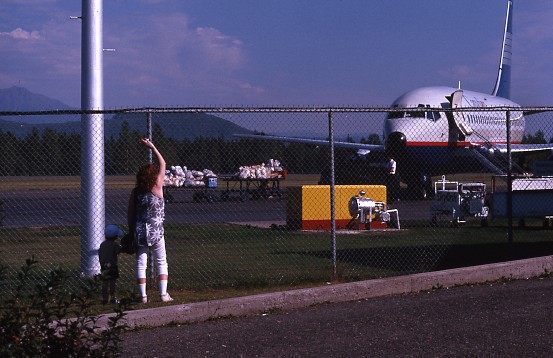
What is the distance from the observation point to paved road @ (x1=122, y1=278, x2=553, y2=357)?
7.12m

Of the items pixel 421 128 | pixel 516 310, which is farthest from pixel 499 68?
pixel 516 310

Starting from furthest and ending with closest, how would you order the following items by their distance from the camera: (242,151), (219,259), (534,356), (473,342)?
(242,151) < (219,259) < (473,342) < (534,356)

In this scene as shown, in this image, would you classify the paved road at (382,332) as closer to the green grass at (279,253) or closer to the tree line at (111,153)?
the green grass at (279,253)

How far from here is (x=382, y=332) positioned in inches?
309

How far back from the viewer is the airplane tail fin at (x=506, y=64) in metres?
52.1

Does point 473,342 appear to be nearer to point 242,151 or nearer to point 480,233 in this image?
point 480,233

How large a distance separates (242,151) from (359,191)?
2.85m

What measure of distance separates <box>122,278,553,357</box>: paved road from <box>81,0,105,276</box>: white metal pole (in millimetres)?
3095

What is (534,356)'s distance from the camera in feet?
22.4

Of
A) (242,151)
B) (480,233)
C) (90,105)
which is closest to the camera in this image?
(90,105)

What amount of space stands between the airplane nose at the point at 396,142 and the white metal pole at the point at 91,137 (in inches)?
888

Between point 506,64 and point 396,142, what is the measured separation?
A: 75.4 feet

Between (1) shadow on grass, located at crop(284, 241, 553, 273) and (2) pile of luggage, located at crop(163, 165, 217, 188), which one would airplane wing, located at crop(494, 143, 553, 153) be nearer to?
(2) pile of luggage, located at crop(163, 165, 217, 188)

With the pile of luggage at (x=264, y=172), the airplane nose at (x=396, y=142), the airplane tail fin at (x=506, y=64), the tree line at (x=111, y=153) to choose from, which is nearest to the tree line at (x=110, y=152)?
the tree line at (x=111, y=153)
